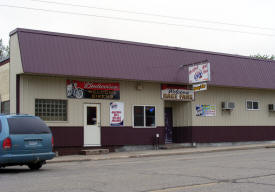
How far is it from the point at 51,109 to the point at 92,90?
7.54 feet

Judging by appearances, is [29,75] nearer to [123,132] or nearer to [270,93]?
[123,132]

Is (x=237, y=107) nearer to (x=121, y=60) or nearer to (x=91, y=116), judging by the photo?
(x=121, y=60)

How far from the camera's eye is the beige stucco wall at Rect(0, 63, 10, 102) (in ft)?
73.7

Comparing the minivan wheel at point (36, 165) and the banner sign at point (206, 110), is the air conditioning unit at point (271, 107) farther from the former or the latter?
the minivan wheel at point (36, 165)

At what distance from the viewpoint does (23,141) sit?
1360 centimetres

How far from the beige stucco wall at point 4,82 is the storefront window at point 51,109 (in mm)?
2111

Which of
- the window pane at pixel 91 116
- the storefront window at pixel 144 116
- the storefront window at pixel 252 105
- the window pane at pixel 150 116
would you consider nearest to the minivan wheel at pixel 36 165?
the window pane at pixel 91 116

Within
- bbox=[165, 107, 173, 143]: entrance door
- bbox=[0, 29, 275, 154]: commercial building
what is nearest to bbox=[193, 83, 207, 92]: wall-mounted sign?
bbox=[0, 29, 275, 154]: commercial building

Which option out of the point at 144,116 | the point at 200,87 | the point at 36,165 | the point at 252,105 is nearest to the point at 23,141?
the point at 36,165

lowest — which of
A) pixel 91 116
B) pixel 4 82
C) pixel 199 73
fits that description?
pixel 91 116

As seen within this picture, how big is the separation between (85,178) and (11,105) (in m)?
11.4

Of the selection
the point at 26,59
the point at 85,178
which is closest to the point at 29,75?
the point at 26,59

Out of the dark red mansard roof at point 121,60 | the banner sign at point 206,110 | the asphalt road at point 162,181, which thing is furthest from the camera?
the banner sign at point 206,110

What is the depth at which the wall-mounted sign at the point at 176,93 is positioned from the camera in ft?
82.4
